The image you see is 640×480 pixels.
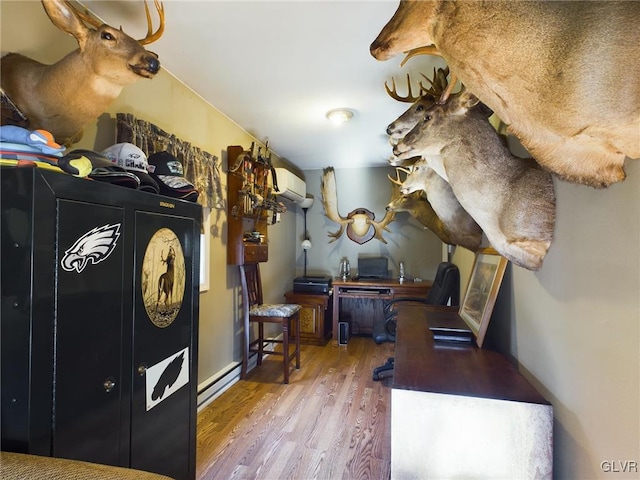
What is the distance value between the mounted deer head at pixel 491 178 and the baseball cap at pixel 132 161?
1169 millimetres

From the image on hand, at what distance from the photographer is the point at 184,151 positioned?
2.24 metres

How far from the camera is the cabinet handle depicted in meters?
1.01

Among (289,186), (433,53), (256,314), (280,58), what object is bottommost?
(256,314)

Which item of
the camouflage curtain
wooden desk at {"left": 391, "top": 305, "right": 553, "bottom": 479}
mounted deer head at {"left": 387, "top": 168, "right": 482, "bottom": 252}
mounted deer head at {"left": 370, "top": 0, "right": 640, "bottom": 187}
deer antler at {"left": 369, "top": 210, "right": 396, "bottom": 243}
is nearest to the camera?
mounted deer head at {"left": 370, "top": 0, "right": 640, "bottom": 187}

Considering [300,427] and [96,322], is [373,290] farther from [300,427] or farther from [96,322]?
[96,322]

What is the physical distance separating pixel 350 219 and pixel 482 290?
2993mm

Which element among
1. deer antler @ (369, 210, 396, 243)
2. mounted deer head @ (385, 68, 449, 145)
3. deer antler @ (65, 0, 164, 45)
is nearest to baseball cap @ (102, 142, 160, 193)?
deer antler @ (65, 0, 164, 45)

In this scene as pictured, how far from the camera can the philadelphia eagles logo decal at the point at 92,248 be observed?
2.98 ft

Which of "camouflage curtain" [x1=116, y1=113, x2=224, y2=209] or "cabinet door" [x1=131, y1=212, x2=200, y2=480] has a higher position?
"camouflage curtain" [x1=116, y1=113, x2=224, y2=209]

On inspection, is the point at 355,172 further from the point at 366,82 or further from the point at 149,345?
the point at 149,345

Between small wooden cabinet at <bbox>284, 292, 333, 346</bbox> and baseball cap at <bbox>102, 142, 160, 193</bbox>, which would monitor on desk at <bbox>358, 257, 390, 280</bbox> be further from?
baseball cap at <bbox>102, 142, 160, 193</bbox>

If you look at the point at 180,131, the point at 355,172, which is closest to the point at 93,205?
the point at 180,131

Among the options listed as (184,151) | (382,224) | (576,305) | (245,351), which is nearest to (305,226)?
(382,224)

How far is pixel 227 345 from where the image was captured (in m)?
2.90
